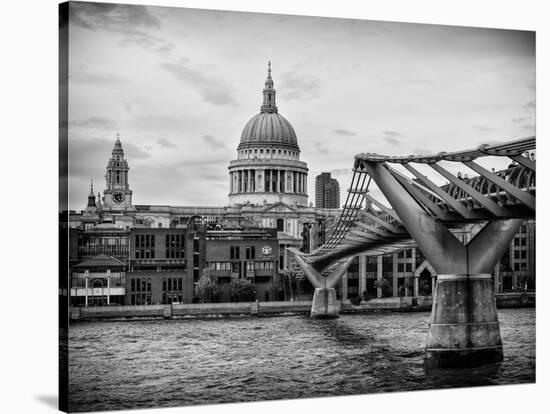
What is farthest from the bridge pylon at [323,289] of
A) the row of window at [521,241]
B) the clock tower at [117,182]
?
the clock tower at [117,182]

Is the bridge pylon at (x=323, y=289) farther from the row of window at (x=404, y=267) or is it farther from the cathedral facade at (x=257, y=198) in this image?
the row of window at (x=404, y=267)

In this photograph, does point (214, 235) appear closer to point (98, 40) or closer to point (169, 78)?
point (169, 78)

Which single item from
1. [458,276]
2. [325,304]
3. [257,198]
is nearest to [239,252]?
[257,198]

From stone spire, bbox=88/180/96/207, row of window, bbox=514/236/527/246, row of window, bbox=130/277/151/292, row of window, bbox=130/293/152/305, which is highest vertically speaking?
stone spire, bbox=88/180/96/207

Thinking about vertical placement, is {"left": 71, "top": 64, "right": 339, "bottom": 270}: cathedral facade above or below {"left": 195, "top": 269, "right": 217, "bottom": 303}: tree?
above

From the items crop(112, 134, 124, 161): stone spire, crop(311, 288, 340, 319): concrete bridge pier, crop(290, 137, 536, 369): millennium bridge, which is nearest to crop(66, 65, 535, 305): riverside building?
crop(112, 134, 124, 161): stone spire

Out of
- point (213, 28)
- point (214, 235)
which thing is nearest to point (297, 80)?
point (213, 28)

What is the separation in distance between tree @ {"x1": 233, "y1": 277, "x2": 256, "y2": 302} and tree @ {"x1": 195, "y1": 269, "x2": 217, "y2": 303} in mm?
408

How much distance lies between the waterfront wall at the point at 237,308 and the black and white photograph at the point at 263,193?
6 centimetres

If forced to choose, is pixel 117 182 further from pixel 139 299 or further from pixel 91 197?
pixel 139 299

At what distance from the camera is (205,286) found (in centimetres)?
2348

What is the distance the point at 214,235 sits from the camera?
23.9 m

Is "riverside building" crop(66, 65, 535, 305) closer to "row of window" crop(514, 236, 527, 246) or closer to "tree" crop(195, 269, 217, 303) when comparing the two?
"row of window" crop(514, 236, 527, 246)

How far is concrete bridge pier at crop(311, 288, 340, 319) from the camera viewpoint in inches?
970
